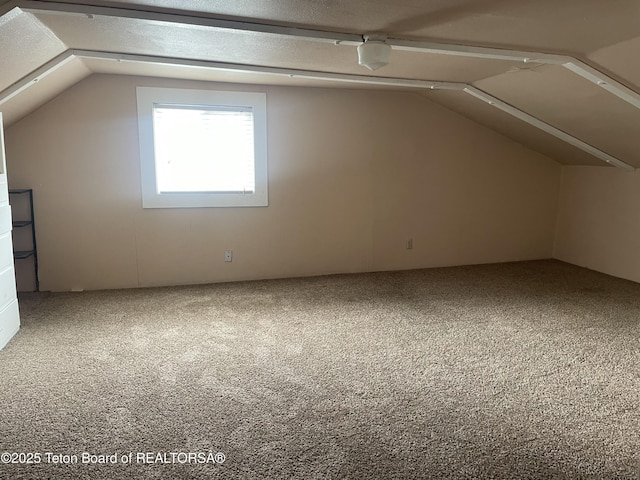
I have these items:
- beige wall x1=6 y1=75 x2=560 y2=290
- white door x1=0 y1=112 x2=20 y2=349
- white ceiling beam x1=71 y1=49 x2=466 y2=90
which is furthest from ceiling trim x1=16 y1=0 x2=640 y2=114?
beige wall x1=6 y1=75 x2=560 y2=290

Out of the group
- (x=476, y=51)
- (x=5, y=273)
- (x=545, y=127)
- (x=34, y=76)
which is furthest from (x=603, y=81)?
(x=5, y=273)

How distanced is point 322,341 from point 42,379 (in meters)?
1.68

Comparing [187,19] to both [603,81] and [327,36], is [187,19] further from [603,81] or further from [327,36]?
[603,81]

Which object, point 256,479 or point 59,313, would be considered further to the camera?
point 59,313

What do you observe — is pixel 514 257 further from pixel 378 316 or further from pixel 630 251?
pixel 378 316

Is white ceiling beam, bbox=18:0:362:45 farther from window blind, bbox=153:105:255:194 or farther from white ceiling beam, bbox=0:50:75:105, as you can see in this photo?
window blind, bbox=153:105:255:194

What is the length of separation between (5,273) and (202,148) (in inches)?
78.5

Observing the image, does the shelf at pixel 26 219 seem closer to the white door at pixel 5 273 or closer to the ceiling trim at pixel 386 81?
the white door at pixel 5 273

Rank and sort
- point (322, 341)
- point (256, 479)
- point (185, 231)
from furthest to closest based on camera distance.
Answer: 1. point (185, 231)
2. point (322, 341)
3. point (256, 479)

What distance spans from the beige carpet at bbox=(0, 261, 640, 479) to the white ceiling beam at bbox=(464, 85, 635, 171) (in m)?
1.33

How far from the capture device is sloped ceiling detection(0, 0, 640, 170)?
7.47 feet

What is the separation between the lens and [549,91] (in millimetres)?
3646

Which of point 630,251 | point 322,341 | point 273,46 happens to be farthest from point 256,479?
point 630,251

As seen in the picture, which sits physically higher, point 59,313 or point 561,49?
point 561,49
